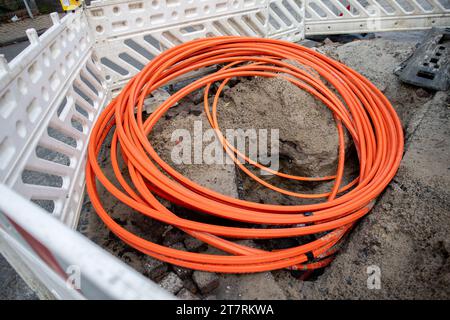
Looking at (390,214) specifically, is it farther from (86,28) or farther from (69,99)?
(86,28)

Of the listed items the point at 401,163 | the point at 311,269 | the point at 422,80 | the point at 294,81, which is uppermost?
the point at 294,81

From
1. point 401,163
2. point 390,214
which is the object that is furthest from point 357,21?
point 390,214

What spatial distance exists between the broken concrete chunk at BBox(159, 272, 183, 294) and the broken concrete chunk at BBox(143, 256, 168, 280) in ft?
0.27

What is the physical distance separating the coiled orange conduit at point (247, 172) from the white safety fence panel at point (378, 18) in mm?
1615

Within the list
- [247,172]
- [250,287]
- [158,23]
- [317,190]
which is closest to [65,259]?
[250,287]

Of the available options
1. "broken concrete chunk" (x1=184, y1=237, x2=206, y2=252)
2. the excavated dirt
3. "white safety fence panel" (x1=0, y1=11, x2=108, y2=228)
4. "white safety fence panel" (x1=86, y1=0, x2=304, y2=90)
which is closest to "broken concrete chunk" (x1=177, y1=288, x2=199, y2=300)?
the excavated dirt

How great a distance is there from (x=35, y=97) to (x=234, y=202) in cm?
144

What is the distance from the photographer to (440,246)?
5.38ft

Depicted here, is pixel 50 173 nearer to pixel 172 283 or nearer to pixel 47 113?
pixel 47 113

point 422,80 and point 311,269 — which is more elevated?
point 422,80

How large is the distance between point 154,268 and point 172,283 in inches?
6.7

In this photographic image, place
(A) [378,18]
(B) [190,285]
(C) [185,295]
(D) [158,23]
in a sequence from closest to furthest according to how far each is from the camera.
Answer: (C) [185,295], (B) [190,285], (D) [158,23], (A) [378,18]

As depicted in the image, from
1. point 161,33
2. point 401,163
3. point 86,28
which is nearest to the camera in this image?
point 401,163

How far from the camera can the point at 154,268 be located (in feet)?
5.62
